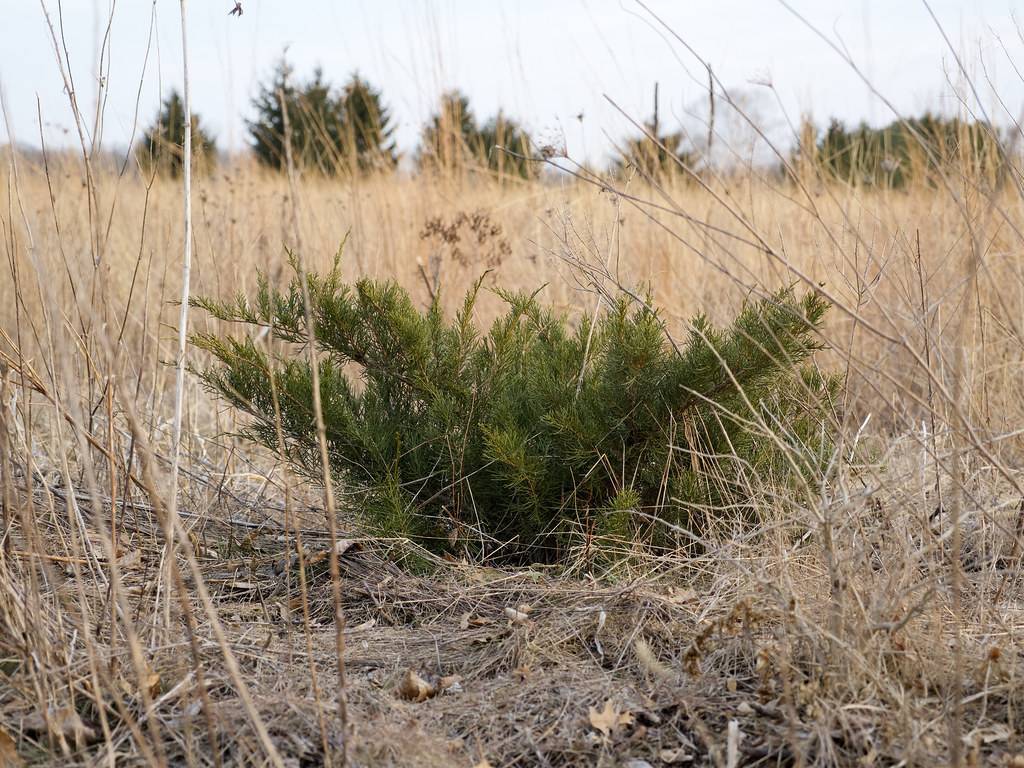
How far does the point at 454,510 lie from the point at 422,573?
0.17m

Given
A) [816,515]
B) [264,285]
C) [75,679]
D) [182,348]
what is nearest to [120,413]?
[264,285]

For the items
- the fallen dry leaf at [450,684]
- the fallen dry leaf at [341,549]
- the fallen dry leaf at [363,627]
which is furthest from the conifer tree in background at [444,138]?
the fallen dry leaf at [450,684]

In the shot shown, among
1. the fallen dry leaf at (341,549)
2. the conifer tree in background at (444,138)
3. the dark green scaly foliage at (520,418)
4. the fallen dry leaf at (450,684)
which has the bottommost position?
the fallen dry leaf at (450,684)

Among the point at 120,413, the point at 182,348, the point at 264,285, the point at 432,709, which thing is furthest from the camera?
the point at 120,413

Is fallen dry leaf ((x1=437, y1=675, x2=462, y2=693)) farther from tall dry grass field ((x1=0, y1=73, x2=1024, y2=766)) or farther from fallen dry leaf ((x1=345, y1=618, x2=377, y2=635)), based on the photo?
fallen dry leaf ((x1=345, y1=618, x2=377, y2=635))

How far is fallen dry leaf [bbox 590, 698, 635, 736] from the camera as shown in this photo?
1.33 meters

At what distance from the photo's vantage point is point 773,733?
51.1 inches

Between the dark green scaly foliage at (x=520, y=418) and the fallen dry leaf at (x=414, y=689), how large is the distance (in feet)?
1.64

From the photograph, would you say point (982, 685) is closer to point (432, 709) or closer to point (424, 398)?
point (432, 709)

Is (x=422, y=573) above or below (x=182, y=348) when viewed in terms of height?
below

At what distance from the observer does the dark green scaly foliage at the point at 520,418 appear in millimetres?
1891

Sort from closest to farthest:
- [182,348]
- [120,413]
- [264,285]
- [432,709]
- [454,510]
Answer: [432,709] → [182,348] → [264,285] → [454,510] → [120,413]

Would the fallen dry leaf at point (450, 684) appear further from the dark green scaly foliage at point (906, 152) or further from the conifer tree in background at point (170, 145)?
the dark green scaly foliage at point (906, 152)

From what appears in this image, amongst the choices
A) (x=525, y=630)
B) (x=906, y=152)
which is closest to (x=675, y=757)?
(x=525, y=630)
